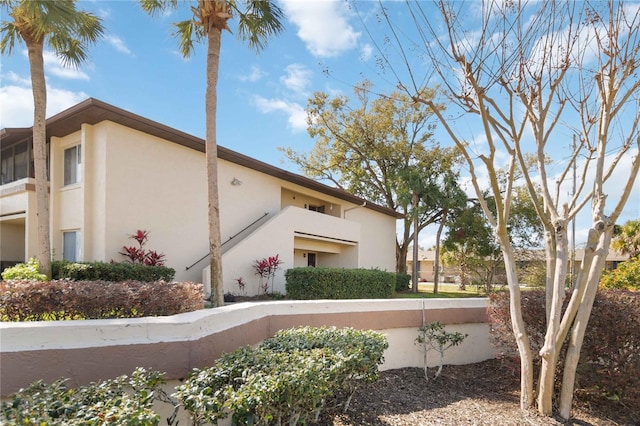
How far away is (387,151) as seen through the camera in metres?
27.4

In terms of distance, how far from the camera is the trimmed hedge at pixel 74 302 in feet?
17.2

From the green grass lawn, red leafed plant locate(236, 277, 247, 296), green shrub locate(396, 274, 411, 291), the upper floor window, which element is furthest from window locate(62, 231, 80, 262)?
green shrub locate(396, 274, 411, 291)

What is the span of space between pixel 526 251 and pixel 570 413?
82.6ft

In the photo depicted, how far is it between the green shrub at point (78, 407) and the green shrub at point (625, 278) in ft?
40.1

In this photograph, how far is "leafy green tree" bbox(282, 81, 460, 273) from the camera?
84.7ft

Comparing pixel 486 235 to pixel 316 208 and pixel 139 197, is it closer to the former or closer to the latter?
pixel 316 208

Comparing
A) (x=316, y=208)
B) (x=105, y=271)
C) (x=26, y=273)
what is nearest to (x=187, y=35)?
(x=105, y=271)

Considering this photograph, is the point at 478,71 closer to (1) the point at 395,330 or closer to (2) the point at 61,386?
(1) the point at 395,330

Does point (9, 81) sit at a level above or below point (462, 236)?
above

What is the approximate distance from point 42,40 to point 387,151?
2032cm

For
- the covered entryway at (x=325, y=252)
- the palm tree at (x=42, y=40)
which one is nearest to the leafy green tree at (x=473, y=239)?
the covered entryway at (x=325, y=252)

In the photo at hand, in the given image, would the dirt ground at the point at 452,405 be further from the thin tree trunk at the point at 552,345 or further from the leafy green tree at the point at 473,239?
the leafy green tree at the point at 473,239

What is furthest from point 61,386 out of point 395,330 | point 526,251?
point 526,251

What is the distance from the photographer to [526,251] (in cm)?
2812
